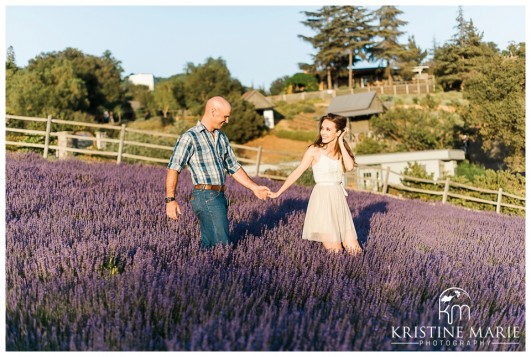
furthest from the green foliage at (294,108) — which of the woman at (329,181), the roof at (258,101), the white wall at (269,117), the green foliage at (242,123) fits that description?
the woman at (329,181)

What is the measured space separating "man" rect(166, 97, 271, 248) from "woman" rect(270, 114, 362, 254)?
33.0 inches

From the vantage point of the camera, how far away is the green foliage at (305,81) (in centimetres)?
6454

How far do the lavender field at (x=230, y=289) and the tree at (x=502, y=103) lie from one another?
23.2 m

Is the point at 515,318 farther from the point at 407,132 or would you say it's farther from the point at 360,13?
the point at 360,13

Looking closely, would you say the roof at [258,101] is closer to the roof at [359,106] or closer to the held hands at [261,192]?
the roof at [359,106]

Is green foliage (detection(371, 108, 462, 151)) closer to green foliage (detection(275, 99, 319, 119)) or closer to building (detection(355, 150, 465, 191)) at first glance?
building (detection(355, 150, 465, 191))

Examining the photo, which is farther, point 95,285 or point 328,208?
point 328,208

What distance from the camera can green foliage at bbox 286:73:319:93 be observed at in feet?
212

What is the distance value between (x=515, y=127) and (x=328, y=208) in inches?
996

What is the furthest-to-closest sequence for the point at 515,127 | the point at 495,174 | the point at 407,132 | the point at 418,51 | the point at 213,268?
1. the point at 418,51
2. the point at 407,132
3. the point at 515,127
4. the point at 495,174
5. the point at 213,268

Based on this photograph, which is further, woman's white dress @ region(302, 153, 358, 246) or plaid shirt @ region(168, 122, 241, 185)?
woman's white dress @ region(302, 153, 358, 246)

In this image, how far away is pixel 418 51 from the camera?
63.9 meters

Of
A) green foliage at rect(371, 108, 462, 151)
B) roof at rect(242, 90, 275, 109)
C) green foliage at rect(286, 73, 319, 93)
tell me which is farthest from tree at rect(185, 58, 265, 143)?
green foliage at rect(371, 108, 462, 151)

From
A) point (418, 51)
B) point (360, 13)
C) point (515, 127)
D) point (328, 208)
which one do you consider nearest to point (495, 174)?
point (515, 127)
